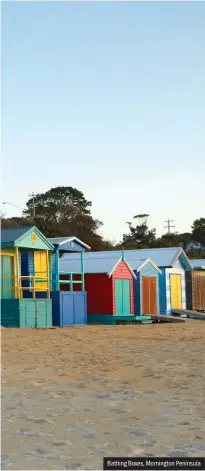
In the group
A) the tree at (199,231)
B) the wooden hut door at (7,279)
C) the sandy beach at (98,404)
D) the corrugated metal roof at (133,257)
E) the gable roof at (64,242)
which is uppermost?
the tree at (199,231)

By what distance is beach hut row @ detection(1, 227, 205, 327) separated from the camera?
23438 mm

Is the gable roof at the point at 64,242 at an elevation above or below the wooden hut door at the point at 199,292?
above

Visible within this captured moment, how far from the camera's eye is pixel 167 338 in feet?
60.7

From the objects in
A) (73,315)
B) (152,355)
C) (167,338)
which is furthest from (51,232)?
(152,355)

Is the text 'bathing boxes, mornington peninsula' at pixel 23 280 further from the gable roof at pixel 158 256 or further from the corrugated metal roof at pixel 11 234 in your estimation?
the gable roof at pixel 158 256

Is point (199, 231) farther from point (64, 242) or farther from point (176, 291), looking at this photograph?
point (64, 242)

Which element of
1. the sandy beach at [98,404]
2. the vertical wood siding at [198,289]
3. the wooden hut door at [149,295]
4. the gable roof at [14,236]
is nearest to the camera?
the sandy beach at [98,404]

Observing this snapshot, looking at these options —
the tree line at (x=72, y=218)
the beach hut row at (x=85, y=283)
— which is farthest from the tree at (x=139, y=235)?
the beach hut row at (x=85, y=283)

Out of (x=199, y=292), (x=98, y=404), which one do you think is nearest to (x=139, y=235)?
(x=199, y=292)

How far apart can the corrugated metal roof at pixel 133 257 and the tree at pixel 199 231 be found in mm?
47961

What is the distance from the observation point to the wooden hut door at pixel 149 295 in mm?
31094

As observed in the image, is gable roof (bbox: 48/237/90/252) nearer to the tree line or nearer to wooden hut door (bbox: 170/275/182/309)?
wooden hut door (bbox: 170/275/182/309)

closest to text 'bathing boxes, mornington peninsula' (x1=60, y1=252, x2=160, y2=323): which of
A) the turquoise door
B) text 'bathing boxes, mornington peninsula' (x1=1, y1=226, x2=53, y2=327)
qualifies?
the turquoise door

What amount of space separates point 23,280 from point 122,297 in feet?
19.8
